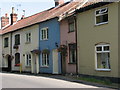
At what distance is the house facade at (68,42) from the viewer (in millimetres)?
22516

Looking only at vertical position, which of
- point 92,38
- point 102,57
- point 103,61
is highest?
point 92,38

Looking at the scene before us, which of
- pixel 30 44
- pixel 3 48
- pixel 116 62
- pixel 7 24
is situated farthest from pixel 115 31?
pixel 7 24

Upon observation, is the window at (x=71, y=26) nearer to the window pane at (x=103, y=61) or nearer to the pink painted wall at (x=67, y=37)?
the pink painted wall at (x=67, y=37)

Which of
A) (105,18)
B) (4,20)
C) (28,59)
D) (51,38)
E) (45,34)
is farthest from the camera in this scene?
(4,20)

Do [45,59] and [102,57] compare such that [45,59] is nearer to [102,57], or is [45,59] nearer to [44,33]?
[44,33]

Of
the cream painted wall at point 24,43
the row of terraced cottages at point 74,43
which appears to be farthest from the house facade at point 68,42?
the cream painted wall at point 24,43

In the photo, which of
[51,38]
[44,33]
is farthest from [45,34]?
[51,38]

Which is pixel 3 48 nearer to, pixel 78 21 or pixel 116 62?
pixel 78 21

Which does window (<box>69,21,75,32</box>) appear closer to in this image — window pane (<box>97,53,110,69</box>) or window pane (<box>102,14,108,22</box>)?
window pane (<box>102,14,108,22</box>)

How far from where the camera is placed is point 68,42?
76.4ft

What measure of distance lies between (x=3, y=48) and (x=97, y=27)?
23108 mm

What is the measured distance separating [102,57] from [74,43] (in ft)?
12.6

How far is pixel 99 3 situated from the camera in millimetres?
18641

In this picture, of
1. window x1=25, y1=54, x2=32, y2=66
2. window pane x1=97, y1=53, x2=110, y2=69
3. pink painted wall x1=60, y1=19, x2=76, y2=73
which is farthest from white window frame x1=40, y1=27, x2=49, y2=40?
window pane x1=97, y1=53, x2=110, y2=69
